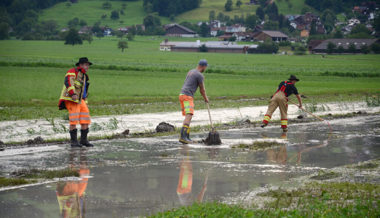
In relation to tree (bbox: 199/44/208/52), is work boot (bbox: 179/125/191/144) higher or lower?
lower

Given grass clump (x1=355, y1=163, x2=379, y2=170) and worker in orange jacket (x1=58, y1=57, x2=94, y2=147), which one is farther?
worker in orange jacket (x1=58, y1=57, x2=94, y2=147)

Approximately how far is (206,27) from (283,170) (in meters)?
180

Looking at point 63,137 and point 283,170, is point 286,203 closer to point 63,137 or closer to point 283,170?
point 283,170

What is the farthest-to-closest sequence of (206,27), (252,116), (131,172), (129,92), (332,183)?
(206,27), (129,92), (252,116), (131,172), (332,183)

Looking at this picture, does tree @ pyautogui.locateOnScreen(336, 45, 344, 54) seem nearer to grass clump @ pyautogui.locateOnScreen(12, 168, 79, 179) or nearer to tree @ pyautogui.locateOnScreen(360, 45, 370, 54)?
tree @ pyautogui.locateOnScreen(360, 45, 370, 54)

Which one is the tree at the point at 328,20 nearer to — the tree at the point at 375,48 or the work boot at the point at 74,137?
the tree at the point at 375,48

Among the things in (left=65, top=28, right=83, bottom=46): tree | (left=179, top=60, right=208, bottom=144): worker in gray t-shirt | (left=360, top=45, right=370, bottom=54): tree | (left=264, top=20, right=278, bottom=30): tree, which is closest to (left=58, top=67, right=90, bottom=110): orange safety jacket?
(left=179, top=60, right=208, bottom=144): worker in gray t-shirt

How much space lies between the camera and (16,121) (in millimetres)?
19656

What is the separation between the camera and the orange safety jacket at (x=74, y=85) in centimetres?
1327

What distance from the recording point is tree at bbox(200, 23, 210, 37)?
18829 centimetres

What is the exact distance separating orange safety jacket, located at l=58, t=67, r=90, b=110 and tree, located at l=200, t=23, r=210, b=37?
176348 mm

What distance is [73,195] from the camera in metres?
8.54

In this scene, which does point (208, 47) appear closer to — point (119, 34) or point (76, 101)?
point (119, 34)

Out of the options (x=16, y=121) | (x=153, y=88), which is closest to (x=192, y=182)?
(x=16, y=121)
